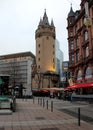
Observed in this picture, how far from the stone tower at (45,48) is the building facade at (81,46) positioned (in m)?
52.7

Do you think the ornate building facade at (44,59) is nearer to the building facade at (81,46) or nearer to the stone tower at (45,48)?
the stone tower at (45,48)

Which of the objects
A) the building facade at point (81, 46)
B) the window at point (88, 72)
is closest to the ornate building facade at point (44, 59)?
the building facade at point (81, 46)

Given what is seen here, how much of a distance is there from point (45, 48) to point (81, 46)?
6794 cm

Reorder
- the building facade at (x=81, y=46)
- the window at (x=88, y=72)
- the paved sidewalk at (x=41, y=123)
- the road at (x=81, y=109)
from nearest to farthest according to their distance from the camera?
the paved sidewalk at (x=41, y=123) → the road at (x=81, y=109) → the building facade at (x=81, y=46) → the window at (x=88, y=72)

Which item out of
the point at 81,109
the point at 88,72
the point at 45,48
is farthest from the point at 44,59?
the point at 81,109

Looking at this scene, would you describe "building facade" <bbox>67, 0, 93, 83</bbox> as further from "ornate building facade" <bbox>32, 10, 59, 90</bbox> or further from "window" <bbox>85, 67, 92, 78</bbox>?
"ornate building facade" <bbox>32, 10, 59, 90</bbox>

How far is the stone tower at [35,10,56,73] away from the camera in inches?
5133

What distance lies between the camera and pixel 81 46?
63.5m

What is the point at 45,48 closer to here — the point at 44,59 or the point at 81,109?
the point at 44,59

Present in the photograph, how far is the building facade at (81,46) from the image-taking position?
56584mm

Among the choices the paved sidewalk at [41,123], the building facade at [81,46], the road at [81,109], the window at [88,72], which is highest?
the building facade at [81,46]

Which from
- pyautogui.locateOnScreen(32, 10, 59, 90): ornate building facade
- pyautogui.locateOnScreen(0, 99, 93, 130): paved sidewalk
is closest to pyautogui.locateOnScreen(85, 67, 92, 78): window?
pyautogui.locateOnScreen(0, 99, 93, 130): paved sidewalk

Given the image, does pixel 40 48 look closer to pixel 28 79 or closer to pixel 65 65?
pixel 28 79

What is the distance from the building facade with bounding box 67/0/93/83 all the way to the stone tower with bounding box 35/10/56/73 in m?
52.7
